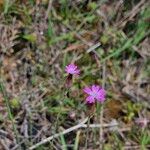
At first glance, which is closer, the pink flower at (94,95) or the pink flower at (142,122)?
the pink flower at (94,95)

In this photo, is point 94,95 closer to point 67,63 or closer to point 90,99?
point 90,99

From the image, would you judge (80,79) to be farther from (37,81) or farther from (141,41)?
(141,41)

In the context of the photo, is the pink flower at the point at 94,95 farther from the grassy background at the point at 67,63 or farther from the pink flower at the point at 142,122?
the pink flower at the point at 142,122

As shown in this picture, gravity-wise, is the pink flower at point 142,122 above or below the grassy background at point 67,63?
below

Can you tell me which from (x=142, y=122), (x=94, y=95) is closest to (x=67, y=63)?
(x=142, y=122)

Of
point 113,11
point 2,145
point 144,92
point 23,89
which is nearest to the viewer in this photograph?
point 2,145

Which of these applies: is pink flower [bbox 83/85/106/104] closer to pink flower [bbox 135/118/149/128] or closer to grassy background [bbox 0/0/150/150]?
grassy background [bbox 0/0/150/150]

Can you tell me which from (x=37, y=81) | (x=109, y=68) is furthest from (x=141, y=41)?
(x=37, y=81)

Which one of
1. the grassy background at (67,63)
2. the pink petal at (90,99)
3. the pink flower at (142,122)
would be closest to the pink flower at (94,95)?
the pink petal at (90,99)
